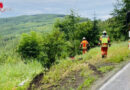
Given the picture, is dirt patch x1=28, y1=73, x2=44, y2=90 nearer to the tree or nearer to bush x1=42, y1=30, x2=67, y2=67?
bush x1=42, y1=30, x2=67, y2=67

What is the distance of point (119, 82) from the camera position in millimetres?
4750

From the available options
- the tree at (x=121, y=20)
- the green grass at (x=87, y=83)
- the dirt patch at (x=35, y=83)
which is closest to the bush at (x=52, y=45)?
the tree at (x=121, y=20)

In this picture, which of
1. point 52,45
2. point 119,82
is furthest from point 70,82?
point 52,45

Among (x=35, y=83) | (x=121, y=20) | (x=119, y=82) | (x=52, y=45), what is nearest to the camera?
(x=119, y=82)

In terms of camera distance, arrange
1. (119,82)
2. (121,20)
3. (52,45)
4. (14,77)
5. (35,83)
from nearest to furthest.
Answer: (119,82)
(35,83)
(14,77)
(52,45)
(121,20)

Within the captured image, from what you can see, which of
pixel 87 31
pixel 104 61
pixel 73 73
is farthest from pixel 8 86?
pixel 87 31

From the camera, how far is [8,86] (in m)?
5.13

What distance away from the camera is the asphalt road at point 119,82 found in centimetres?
434

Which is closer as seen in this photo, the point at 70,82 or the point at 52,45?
the point at 70,82

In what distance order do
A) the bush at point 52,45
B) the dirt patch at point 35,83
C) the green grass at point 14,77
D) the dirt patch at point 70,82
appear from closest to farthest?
the dirt patch at point 70,82 → the dirt patch at point 35,83 → the green grass at point 14,77 → the bush at point 52,45

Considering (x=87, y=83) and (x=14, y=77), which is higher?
(x=87, y=83)

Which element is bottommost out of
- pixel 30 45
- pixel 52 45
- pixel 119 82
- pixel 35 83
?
pixel 30 45

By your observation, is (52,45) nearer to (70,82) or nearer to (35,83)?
(35,83)

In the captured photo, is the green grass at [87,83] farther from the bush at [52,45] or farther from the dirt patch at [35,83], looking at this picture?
the bush at [52,45]
